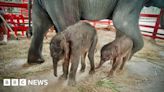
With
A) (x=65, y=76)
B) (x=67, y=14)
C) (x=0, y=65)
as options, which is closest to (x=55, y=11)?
(x=67, y=14)

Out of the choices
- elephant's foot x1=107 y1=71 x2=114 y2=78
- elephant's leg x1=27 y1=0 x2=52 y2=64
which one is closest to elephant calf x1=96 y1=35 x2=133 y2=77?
elephant's foot x1=107 y1=71 x2=114 y2=78

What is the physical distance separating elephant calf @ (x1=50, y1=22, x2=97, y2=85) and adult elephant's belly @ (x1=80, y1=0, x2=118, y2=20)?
6.9 inches

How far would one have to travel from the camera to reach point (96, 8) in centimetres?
147

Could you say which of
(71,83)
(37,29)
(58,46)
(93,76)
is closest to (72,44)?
(58,46)

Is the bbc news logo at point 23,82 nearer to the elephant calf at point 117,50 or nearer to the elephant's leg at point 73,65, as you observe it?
the elephant's leg at point 73,65

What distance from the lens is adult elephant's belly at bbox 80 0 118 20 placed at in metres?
1.46

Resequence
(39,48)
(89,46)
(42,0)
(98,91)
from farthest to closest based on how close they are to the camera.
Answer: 1. (39,48)
2. (42,0)
3. (89,46)
4. (98,91)

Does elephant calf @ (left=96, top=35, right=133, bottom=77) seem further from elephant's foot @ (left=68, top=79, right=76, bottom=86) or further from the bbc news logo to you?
the bbc news logo

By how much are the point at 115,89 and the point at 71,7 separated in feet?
1.94

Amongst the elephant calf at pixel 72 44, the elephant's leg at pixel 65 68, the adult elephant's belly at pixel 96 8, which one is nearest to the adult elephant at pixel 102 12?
the adult elephant's belly at pixel 96 8

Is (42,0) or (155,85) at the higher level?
(42,0)

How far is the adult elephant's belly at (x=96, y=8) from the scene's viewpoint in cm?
146

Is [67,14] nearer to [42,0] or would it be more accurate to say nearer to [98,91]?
[42,0]

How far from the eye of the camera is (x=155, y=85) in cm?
140
